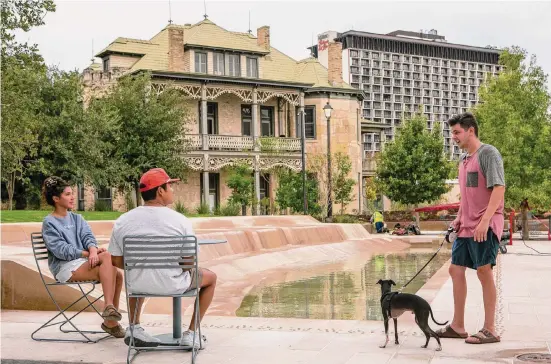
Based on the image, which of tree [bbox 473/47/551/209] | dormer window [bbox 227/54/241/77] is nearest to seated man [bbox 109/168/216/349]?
tree [bbox 473/47/551/209]

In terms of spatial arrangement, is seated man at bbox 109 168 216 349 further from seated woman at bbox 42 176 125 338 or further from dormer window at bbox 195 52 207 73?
dormer window at bbox 195 52 207 73

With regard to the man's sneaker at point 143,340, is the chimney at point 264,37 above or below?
above

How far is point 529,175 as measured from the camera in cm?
3019

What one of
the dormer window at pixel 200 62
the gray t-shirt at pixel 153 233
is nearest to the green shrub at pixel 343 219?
the dormer window at pixel 200 62

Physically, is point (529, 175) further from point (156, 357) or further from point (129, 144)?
point (156, 357)

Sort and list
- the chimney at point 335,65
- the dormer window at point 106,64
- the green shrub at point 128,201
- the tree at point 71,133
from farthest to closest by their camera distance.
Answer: the chimney at point 335,65
the dormer window at point 106,64
the green shrub at point 128,201
the tree at point 71,133

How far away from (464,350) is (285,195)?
32156 mm

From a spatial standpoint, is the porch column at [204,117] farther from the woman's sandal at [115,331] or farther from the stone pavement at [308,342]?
the woman's sandal at [115,331]

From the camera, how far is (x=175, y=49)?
39.4m

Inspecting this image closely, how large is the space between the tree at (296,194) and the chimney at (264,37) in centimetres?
926

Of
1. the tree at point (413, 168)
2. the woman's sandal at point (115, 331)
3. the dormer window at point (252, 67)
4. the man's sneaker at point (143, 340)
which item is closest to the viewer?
the man's sneaker at point (143, 340)

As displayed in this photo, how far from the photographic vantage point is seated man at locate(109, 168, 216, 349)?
242 inches

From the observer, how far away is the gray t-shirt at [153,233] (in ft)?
20.1

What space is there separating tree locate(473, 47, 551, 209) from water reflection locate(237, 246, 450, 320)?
13972 mm
